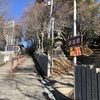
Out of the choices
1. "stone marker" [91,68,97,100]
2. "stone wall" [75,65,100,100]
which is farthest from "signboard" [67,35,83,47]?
"stone marker" [91,68,97,100]

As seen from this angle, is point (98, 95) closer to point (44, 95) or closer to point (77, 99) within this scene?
point (77, 99)

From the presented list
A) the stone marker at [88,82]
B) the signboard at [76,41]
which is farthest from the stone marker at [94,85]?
the signboard at [76,41]

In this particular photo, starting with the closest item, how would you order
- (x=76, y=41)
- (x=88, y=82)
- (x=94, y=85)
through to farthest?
1. (x=94, y=85)
2. (x=88, y=82)
3. (x=76, y=41)

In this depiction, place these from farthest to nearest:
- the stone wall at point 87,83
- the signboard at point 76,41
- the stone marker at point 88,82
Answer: the signboard at point 76,41, the stone marker at point 88,82, the stone wall at point 87,83

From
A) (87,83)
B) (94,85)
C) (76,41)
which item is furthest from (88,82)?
(76,41)

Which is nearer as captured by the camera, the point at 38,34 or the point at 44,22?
the point at 44,22

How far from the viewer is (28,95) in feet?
31.8

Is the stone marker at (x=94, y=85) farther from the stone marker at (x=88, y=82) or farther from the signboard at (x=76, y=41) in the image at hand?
the signboard at (x=76, y=41)

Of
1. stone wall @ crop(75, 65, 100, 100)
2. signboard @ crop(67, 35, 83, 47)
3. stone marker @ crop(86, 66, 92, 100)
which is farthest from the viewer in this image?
signboard @ crop(67, 35, 83, 47)

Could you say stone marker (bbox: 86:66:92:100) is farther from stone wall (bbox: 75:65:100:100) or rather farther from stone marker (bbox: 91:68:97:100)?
stone marker (bbox: 91:68:97:100)

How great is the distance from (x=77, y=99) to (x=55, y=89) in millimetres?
3241

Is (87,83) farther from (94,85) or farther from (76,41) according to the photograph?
(76,41)

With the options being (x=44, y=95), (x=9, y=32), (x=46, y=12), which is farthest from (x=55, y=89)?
(x=9, y=32)

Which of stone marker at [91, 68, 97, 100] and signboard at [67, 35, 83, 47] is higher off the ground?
signboard at [67, 35, 83, 47]
